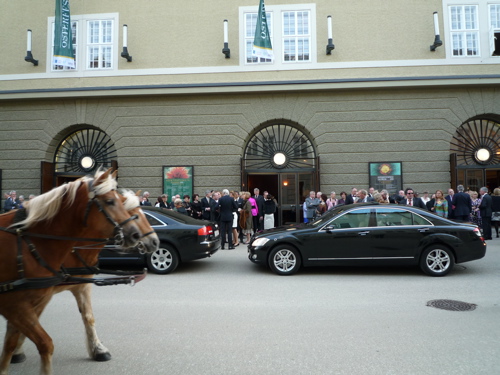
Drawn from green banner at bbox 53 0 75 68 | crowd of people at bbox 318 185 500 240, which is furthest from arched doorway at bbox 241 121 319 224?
green banner at bbox 53 0 75 68

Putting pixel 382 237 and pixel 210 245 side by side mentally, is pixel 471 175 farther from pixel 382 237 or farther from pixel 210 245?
pixel 210 245

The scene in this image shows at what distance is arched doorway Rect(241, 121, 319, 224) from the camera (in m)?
15.2

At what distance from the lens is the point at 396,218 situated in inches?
310

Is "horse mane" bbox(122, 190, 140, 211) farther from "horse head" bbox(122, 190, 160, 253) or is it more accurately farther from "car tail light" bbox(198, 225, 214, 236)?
"car tail light" bbox(198, 225, 214, 236)

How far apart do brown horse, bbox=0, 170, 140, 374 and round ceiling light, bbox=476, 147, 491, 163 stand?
16185 millimetres

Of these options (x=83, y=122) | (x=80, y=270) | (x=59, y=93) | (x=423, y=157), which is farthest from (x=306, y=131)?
(x=80, y=270)

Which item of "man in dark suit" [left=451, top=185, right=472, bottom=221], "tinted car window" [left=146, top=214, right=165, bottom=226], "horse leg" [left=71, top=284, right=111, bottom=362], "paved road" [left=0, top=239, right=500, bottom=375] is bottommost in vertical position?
"paved road" [left=0, top=239, right=500, bottom=375]

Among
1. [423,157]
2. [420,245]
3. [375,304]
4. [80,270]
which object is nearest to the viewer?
[80,270]

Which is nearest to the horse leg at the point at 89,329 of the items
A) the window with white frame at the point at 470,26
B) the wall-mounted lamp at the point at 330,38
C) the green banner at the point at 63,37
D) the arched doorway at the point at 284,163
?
the arched doorway at the point at 284,163

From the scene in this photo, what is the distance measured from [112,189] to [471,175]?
635 inches

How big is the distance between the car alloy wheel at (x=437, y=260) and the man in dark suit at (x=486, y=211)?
6.26 metres

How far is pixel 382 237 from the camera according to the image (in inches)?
301

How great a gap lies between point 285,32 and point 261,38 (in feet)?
A: 6.21

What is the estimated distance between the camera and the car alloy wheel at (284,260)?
7789 millimetres
